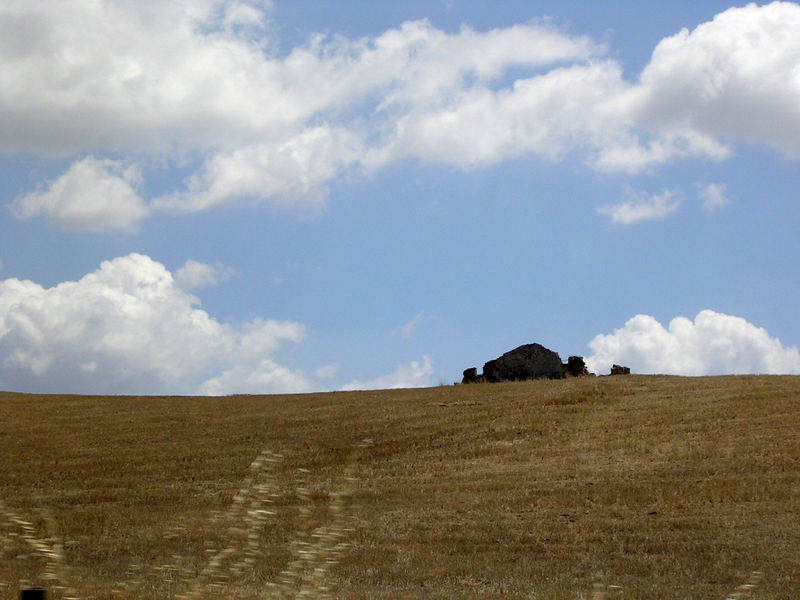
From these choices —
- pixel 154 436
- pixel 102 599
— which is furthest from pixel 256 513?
pixel 154 436

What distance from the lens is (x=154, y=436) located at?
31.8 m

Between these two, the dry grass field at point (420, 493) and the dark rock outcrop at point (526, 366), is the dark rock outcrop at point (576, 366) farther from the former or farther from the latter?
the dry grass field at point (420, 493)

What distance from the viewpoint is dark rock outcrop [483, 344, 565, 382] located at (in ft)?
142

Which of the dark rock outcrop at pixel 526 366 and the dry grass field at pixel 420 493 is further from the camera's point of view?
the dark rock outcrop at pixel 526 366

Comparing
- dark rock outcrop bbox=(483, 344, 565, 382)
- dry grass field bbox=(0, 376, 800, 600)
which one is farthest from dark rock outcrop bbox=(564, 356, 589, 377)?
dry grass field bbox=(0, 376, 800, 600)

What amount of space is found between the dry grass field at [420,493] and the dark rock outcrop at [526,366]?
3983 millimetres

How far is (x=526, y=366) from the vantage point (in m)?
43.4

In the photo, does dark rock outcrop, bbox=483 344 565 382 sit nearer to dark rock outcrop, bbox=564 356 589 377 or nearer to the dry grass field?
dark rock outcrop, bbox=564 356 589 377

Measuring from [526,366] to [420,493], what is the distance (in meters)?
22.0

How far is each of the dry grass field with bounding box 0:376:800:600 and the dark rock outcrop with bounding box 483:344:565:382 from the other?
3983 mm

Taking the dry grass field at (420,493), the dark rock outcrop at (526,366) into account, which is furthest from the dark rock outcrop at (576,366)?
the dry grass field at (420,493)

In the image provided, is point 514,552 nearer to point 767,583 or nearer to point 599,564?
point 599,564

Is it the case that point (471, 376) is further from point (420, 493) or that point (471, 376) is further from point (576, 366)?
point (420, 493)

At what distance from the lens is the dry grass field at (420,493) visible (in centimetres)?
1370
